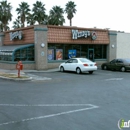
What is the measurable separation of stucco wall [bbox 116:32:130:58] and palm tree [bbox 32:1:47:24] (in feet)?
75.3

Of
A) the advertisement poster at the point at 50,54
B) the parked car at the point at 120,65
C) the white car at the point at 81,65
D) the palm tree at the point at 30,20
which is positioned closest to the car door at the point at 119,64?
the parked car at the point at 120,65

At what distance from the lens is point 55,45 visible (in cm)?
2820

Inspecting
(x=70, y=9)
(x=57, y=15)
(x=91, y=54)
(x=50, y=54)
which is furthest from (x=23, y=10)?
(x=50, y=54)

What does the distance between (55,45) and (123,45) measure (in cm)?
1094

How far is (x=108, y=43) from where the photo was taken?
32.1 metres

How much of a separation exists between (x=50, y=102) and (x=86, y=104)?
4.67ft

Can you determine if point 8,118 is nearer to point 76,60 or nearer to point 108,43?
point 76,60

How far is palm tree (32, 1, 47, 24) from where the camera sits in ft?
171

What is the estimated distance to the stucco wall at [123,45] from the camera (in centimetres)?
3347

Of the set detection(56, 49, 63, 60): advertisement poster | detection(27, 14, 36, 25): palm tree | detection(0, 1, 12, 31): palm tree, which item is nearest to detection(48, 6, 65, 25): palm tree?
detection(27, 14, 36, 25): palm tree

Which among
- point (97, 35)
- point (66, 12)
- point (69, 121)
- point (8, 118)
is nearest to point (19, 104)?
point (8, 118)

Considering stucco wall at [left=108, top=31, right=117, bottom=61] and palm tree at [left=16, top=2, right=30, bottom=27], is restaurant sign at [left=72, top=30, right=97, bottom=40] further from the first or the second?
palm tree at [left=16, top=2, right=30, bottom=27]

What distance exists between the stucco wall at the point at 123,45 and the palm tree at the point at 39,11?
22965 mm

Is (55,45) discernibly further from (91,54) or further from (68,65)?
(91,54)
